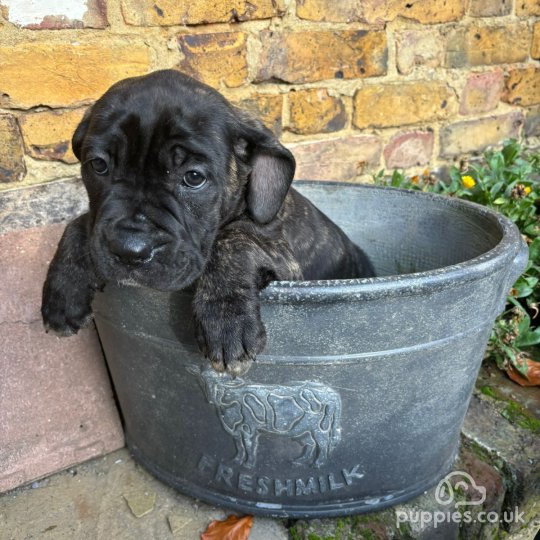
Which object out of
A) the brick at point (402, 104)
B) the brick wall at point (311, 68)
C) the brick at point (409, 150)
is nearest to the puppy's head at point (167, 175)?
the brick wall at point (311, 68)

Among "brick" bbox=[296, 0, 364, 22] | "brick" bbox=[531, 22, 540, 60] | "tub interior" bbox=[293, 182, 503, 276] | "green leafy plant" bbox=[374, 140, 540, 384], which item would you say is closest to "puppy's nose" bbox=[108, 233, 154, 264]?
"tub interior" bbox=[293, 182, 503, 276]

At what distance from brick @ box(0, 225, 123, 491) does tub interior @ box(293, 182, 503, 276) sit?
113cm

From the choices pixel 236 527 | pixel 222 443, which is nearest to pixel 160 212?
pixel 222 443

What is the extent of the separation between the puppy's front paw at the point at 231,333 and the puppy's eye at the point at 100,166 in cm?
56

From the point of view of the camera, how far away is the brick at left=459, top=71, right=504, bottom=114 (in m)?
3.50

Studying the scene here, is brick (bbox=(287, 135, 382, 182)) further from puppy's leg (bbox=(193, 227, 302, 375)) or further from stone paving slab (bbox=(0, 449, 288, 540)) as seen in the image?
stone paving slab (bbox=(0, 449, 288, 540))

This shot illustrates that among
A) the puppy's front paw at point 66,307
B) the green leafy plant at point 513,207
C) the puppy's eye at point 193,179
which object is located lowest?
the green leafy plant at point 513,207

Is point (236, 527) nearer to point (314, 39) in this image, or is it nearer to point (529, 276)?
point (529, 276)

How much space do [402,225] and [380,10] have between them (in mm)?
1097

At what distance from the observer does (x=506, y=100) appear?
12.2 ft

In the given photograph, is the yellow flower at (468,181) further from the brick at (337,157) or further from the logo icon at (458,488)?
the logo icon at (458,488)

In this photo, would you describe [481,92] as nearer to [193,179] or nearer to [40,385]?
[193,179]

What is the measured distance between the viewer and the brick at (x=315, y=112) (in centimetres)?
293

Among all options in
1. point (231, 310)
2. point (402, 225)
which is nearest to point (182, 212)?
point (231, 310)
